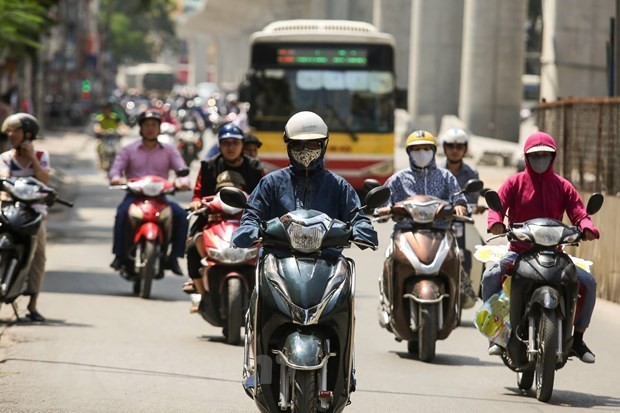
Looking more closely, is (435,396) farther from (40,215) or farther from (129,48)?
(129,48)

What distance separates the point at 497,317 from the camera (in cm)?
1028

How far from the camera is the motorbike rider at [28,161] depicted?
43.7 ft

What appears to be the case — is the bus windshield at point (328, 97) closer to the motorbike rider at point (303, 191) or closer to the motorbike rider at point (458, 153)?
the motorbike rider at point (458, 153)

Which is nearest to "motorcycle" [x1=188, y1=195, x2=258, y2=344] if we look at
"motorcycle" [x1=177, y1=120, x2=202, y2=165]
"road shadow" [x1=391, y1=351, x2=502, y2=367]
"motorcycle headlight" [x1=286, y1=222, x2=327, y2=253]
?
"road shadow" [x1=391, y1=351, x2=502, y2=367]

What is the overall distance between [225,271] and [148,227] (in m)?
3.20

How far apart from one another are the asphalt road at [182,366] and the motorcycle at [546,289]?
32 cm

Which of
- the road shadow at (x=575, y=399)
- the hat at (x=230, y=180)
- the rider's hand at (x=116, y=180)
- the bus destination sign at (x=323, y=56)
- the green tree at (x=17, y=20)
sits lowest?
the road shadow at (x=575, y=399)

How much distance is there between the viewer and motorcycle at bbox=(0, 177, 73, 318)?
42.5ft

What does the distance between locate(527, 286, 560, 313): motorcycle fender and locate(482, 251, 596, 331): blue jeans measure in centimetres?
36

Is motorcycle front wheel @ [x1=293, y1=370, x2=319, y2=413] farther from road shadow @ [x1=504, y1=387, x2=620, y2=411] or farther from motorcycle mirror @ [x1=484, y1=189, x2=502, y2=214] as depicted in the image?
road shadow @ [x1=504, y1=387, x2=620, y2=411]

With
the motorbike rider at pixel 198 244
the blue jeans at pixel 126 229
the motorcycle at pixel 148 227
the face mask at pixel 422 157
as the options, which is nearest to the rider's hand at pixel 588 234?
the face mask at pixel 422 157

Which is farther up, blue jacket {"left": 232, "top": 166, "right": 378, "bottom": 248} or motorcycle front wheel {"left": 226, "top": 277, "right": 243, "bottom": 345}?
blue jacket {"left": 232, "top": 166, "right": 378, "bottom": 248}

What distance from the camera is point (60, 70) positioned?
320 ft

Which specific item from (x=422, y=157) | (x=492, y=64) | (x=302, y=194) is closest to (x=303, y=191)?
(x=302, y=194)
